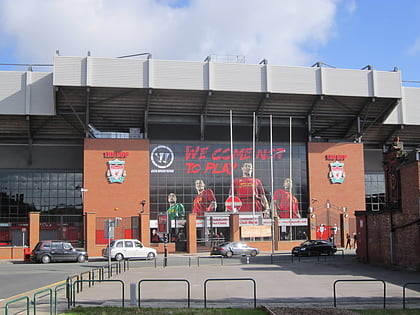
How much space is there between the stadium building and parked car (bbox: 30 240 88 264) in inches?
248

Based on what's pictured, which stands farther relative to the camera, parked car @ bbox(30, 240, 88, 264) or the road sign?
the road sign

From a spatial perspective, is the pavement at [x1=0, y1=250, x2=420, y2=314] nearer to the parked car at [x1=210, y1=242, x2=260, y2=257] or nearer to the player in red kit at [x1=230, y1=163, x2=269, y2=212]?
the parked car at [x1=210, y1=242, x2=260, y2=257]

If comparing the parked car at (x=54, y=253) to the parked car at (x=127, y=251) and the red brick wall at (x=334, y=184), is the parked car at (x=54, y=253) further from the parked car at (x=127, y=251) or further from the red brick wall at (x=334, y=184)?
the red brick wall at (x=334, y=184)

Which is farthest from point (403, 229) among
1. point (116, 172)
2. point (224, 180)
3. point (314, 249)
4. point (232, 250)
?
point (116, 172)

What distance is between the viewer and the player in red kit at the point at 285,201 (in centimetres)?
5053

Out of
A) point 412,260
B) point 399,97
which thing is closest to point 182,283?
point 412,260

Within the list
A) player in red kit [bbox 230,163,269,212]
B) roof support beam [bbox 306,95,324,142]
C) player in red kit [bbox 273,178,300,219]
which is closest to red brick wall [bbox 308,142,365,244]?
roof support beam [bbox 306,95,324,142]

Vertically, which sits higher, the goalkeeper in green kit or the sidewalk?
Answer: the goalkeeper in green kit

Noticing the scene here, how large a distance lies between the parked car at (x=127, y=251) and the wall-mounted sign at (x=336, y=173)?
21.8 m

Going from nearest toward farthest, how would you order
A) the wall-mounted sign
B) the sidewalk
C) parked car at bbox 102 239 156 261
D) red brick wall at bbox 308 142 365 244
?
the sidewalk
parked car at bbox 102 239 156 261
red brick wall at bbox 308 142 365 244
the wall-mounted sign

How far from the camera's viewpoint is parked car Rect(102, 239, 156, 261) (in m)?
36.3

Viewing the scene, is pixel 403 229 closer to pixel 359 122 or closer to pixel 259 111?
pixel 259 111

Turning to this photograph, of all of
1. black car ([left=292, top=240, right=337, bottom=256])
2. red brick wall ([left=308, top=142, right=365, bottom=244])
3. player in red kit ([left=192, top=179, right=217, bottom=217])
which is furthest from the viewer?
red brick wall ([left=308, top=142, right=365, bottom=244])

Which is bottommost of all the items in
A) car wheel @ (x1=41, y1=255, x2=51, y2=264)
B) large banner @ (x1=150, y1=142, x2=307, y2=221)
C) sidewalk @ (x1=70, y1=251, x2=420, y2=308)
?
car wheel @ (x1=41, y1=255, x2=51, y2=264)
